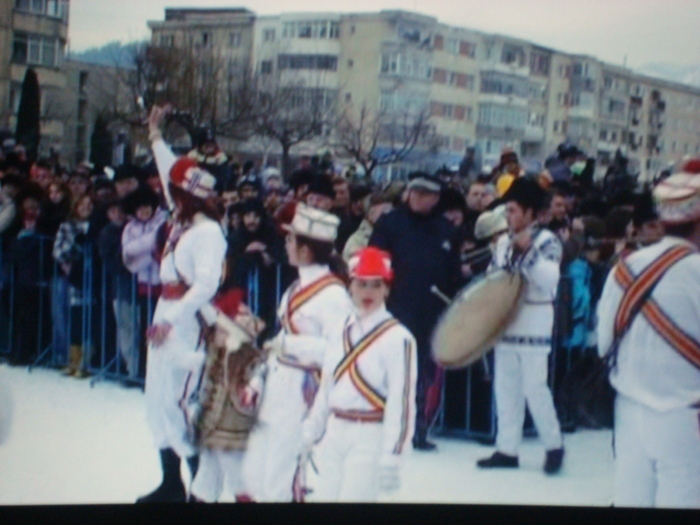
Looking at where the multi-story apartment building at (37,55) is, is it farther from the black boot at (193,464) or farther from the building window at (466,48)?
the building window at (466,48)

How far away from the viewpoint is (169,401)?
11.0ft

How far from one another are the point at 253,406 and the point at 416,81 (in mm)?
1025

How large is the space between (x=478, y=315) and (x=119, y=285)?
3.47 feet

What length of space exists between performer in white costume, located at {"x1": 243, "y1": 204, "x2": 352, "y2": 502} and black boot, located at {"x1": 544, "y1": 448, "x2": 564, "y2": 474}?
0.69 metres

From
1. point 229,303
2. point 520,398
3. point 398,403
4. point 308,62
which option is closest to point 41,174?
point 229,303

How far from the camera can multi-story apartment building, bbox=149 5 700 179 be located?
3.41 meters

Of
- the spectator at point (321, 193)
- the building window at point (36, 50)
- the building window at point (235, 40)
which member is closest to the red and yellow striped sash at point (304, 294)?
the spectator at point (321, 193)

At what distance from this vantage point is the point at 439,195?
3.41m

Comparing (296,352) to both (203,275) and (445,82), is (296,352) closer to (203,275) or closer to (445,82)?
(203,275)

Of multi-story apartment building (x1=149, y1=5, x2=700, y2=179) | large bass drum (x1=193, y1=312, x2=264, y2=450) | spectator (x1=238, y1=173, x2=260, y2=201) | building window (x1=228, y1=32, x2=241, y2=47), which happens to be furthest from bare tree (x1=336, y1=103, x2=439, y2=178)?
large bass drum (x1=193, y1=312, x2=264, y2=450)

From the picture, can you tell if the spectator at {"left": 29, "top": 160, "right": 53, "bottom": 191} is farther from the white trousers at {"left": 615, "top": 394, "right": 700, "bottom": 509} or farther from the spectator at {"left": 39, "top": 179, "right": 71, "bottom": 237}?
the white trousers at {"left": 615, "top": 394, "right": 700, "bottom": 509}

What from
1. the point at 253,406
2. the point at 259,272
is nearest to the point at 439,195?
the point at 259,272

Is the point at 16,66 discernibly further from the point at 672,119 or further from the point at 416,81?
the point at 672,119

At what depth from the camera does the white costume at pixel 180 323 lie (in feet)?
10.8
